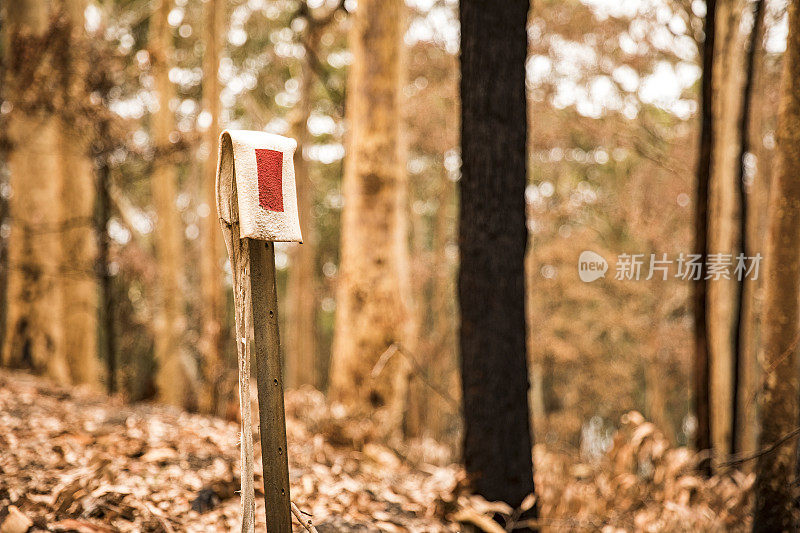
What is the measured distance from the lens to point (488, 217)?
3.32m

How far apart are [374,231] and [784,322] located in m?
3.58

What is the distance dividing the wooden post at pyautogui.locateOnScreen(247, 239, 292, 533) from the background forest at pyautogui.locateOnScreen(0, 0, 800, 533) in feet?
2.07

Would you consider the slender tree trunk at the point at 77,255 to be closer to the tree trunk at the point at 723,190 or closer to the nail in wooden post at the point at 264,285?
the nail in wooden post at the point at 264,285

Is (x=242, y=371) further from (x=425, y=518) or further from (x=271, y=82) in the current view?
(x=271, y=82)

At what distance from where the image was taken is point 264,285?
216 centimetres

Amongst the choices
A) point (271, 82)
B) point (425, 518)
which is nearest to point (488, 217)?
point (425, 518)

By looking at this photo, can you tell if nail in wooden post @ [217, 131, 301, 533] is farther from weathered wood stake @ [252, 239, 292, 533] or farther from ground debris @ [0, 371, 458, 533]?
ground debris @ [0, 371, 458, 533]

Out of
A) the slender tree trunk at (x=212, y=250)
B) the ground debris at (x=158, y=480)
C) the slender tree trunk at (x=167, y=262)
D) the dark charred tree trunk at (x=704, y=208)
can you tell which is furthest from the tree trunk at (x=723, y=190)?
the slender tree trunk at (x=167, y=262)

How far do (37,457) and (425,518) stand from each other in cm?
199

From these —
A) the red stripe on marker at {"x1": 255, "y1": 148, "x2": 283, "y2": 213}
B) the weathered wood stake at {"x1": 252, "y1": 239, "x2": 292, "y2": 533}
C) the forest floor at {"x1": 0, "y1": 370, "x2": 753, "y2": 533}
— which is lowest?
the forest floor at {"x1": 0, "y1": 370, "x2": 753, "y2": 533}

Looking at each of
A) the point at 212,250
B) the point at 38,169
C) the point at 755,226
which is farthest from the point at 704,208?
the point at 755,226

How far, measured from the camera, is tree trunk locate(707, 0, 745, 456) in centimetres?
807

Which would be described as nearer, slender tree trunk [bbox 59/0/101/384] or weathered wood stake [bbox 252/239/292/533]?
weathered wood stake [bbox 252/239/292/533]

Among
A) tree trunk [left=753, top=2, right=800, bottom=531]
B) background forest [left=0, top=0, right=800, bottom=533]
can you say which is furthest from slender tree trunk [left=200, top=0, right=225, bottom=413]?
tree trunk [left=753, top=2, right=800, bottom=531]
